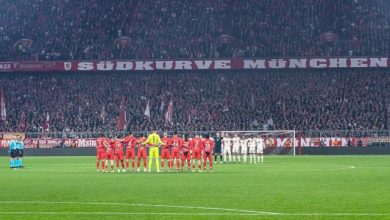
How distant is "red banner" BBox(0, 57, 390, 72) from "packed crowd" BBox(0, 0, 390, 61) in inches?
60.8

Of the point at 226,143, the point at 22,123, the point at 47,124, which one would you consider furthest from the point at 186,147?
the point at 22,123

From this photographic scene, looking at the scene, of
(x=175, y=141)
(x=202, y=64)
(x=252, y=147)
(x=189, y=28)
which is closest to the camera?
(x=175, y=141)

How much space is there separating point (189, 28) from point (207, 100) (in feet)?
30.5

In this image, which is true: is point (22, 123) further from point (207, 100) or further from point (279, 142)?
point (279, 142)

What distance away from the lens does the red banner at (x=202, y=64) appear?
74.8 meters

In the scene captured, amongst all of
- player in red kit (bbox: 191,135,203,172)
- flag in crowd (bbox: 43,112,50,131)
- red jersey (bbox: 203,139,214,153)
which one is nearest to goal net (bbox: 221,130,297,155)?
flag in crowd (bbox: 43,112,50,131)

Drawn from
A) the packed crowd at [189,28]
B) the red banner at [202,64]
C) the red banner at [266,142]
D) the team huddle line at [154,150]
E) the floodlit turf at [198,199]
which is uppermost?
the packed crowd at [189,28]

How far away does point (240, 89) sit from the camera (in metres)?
75.9

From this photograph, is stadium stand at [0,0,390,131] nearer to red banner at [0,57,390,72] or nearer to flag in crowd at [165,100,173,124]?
flag in crowd at [165,100,173,124]

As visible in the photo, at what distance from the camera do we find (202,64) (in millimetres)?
76500

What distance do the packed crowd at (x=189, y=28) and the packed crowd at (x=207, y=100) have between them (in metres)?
2.27

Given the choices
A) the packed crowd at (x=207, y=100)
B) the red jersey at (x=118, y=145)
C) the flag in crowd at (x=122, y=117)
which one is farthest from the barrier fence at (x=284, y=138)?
the red jersey at (x=118, y=145)

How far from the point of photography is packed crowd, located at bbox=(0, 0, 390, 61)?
7794cm

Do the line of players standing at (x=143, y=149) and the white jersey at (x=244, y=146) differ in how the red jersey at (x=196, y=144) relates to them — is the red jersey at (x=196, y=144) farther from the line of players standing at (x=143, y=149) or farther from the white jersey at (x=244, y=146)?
the white jersey at (x=244, y=146)
